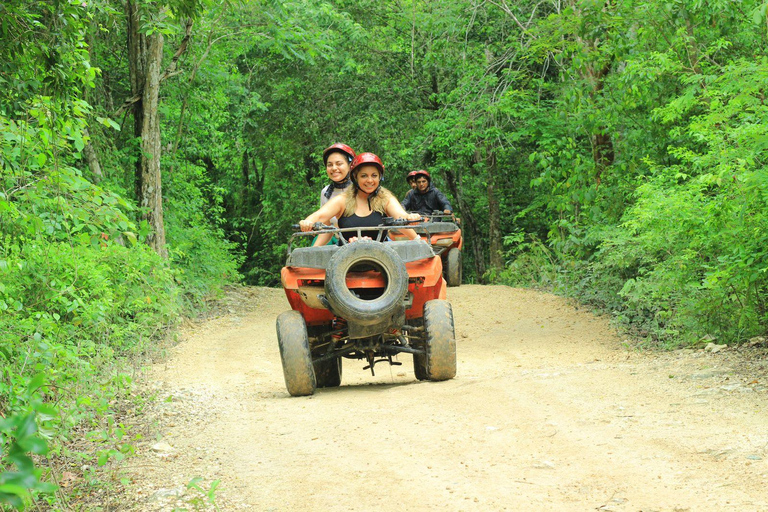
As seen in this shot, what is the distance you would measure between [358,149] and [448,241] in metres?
6.96

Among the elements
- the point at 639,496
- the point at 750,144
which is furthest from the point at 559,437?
the point at 750,144

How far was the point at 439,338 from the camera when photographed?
22.8ft

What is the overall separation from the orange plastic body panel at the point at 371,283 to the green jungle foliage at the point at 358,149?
1364mm

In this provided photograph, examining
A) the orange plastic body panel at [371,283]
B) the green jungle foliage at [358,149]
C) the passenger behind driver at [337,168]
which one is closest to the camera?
the green jungle foliage at [358,149]

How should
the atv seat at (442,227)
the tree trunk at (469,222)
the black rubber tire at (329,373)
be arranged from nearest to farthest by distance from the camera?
the black rubber tire at (329,373) < the atv seat at (442,227) < the tree trunk at (469,222)

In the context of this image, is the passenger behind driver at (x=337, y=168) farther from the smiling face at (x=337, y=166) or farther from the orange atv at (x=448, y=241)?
the orange atv at (x=448, y=241)

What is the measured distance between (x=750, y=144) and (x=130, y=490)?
5.74 m

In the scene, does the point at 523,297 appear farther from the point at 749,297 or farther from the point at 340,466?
the point at 340,466

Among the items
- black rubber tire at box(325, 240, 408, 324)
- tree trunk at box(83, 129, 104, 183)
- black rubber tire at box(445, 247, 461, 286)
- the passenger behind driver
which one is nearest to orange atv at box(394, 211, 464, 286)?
black rubber tire at box(445, 247, 461, 286)

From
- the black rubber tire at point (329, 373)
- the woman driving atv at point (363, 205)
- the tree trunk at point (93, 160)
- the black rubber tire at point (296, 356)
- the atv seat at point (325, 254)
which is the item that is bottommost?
the black rubber tire at point (329, 373)

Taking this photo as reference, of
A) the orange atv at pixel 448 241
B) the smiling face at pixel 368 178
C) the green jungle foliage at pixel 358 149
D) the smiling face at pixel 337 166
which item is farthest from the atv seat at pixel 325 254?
the orange atv at pixel 448 241

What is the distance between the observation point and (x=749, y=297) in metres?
7.95

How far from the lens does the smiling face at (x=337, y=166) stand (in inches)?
329

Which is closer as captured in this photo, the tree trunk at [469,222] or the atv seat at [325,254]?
the atv seat at [325,254]
